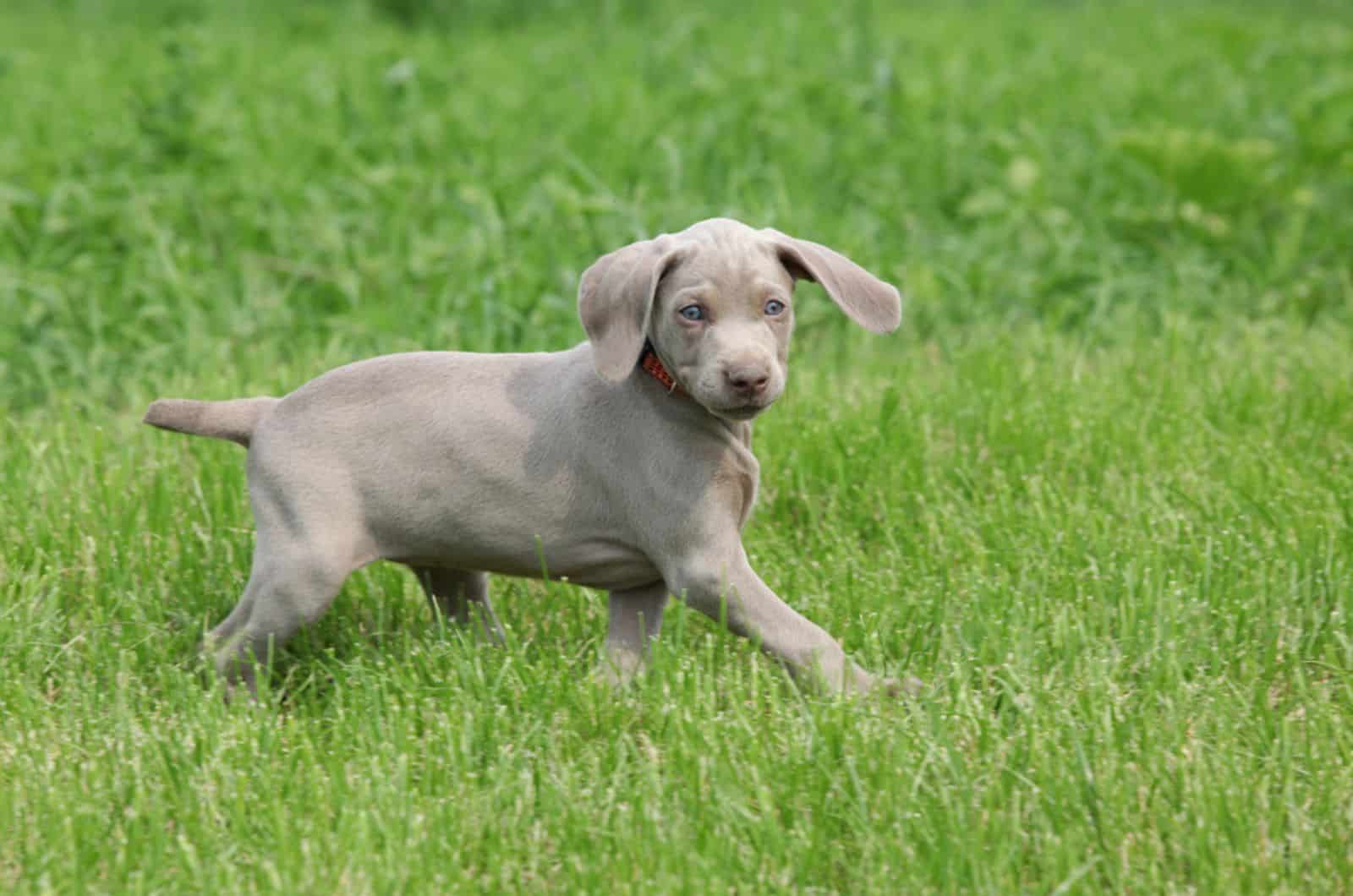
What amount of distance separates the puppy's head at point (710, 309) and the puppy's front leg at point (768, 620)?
340 millimetres

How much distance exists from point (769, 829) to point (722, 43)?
889 cm

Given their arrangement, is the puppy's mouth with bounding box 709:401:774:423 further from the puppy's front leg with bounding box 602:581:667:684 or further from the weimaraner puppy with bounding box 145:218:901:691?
the puppy's front leg with bounding box 602:581:667:684

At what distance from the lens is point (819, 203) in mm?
6980

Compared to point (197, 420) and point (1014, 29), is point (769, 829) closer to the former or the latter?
point (197, 420)

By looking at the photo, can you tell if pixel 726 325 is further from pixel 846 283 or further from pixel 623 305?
pixel 846 283

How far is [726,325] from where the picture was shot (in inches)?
126

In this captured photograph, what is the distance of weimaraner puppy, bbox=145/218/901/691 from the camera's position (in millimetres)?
3281

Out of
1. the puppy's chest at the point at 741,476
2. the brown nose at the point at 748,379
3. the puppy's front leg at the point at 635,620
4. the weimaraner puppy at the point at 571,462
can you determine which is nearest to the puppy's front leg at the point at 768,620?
the weimaraner puppy at the point at 571,462

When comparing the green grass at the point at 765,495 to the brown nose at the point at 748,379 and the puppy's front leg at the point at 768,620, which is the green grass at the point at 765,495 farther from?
the brown nose at the point at 748,379

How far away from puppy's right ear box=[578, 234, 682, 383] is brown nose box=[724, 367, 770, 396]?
0.21m

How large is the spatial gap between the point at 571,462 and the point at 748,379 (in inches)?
20.6

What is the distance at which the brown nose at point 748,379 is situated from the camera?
3086 millimetres

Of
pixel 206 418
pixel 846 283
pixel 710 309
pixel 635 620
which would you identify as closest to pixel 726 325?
pixel 710 309

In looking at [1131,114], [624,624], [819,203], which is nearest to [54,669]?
[624,624]
